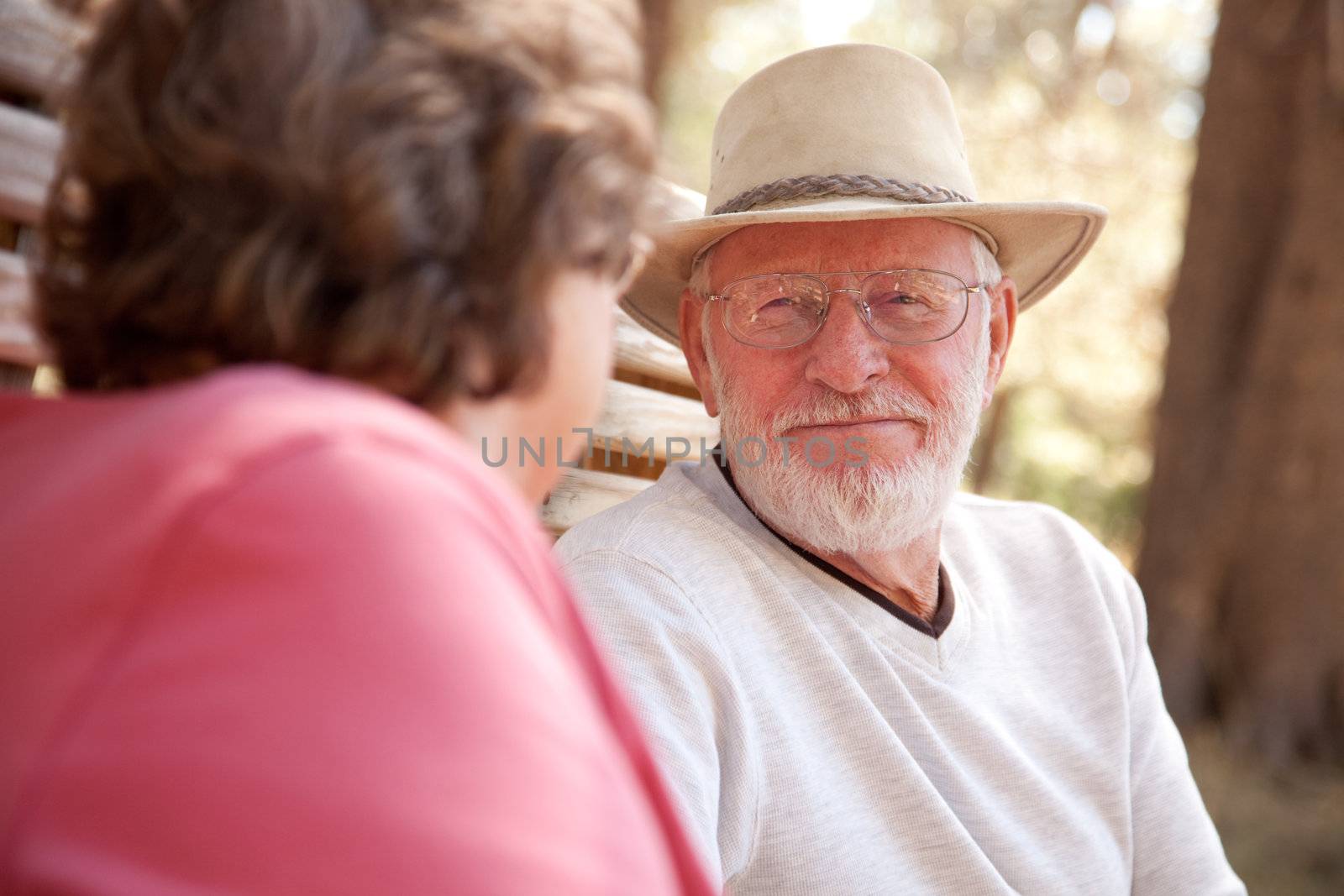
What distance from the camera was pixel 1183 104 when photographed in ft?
46.4

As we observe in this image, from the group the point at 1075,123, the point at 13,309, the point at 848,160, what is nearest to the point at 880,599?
the point at 848,160

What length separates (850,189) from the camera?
7.16 ft

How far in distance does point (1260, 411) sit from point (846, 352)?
454 centimetres

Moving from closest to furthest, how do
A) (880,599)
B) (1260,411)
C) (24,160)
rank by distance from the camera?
(24,160) → (880,599) → (1260,411)

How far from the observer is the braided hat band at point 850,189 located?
2184mm

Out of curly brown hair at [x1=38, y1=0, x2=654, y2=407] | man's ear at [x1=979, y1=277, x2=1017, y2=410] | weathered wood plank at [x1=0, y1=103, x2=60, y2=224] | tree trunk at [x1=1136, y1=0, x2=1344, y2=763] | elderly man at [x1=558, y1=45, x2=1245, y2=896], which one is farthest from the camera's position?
tree trunk at [x1=1136, y1=0, x2=1344, y2=763]

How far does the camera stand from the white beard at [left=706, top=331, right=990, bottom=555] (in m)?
2.12

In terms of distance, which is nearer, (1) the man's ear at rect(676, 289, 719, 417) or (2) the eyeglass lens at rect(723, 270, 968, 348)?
(2) the eyeglass lens at rect(723, 270, 968, 348)

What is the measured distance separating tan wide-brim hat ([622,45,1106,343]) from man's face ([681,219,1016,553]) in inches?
2.8

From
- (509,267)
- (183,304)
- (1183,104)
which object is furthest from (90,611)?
(1183,104)

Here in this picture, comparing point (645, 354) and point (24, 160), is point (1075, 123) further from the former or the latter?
point (24, 160)

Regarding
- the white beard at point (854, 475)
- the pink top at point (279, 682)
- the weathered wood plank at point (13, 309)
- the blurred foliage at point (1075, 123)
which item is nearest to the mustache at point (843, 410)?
the white beard at point (854, 475)

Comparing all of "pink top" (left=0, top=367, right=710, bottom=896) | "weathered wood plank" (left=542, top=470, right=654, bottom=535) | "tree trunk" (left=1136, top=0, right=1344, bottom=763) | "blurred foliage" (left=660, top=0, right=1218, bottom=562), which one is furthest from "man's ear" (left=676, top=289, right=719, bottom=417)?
"blurred foliage" (left=660, top=0, right=1218, bottom=562)

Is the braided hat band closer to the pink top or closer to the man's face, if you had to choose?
the man's face
